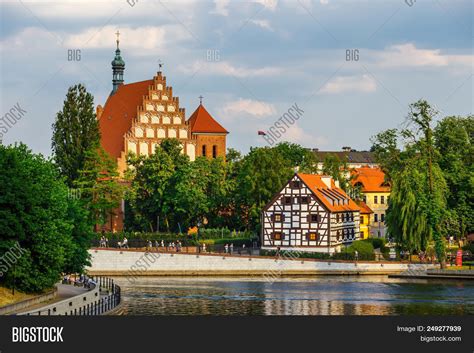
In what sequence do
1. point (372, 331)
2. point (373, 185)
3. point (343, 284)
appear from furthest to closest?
point (373, 185), point (343, 284), point (372, 331)

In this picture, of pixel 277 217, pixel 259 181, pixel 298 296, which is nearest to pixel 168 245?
pixel 277 217

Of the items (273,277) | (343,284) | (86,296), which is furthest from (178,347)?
(273,277)

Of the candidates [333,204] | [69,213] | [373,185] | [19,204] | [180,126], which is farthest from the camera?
[373,185]

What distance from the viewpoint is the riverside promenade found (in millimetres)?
97438

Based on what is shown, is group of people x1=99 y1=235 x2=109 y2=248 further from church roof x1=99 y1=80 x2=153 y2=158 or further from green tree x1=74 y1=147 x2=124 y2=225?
church roof x1=99 y1=80 x2=153 y2=158

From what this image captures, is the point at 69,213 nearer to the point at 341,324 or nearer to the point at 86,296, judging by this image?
the point at 86,296

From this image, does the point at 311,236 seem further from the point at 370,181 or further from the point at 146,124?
the point at 370,181

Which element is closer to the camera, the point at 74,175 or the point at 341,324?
the point at 341,324

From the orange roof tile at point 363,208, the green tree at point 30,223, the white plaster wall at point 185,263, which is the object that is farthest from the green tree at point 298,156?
the green tree at point 30,223

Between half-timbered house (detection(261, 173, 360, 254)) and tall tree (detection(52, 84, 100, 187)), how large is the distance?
62.5ft

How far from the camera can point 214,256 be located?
100625mm

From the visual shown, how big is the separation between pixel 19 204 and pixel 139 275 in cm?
→ 3759

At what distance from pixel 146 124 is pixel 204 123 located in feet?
38.6

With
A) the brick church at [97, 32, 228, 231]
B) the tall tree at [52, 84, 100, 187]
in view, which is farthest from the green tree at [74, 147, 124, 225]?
the brick church at [97, 32, 228, 231]
